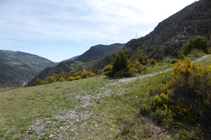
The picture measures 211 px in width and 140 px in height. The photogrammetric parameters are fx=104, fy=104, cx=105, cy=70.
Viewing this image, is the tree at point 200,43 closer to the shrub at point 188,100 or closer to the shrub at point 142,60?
the shrub at point 142,60

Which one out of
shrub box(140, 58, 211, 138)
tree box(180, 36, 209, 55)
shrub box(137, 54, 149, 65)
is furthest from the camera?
shrub box(137, 54, 149, 65)

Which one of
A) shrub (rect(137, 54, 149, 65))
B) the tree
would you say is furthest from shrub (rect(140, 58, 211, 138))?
the tree

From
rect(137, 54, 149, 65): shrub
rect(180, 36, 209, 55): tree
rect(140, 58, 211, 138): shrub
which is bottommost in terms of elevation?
rect(140, 58, 211, 138): shrub

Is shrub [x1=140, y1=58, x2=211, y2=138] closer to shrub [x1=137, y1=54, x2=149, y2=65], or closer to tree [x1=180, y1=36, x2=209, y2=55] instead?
shrub [x1=137, y1=54, x2=149, y2=65]

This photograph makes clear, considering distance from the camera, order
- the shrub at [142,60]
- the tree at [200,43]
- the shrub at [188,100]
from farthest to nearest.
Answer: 1. the shrub at [142,60]
2. the tree at [200,43]
3. the shrub at [188,100]

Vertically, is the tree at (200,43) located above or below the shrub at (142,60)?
above

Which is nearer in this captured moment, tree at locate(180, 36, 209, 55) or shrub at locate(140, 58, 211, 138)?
shrub at locate(140, 58, 211, 138)

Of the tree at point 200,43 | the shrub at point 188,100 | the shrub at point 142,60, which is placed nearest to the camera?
the shrub at point 188,100

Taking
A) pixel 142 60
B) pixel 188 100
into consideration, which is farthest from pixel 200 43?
pixel 188 100

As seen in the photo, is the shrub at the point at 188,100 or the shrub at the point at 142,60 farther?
the shrub at the point at 142,60

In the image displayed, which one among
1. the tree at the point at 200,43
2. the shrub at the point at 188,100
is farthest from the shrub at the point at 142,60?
the shrub at the point at 188,100

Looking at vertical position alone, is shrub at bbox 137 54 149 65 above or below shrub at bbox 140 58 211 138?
above

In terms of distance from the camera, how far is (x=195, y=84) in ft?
18.5

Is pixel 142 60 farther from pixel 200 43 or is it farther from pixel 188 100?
pixel 188 100
